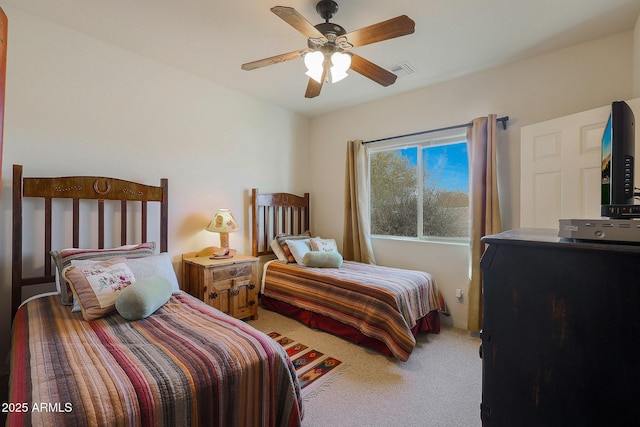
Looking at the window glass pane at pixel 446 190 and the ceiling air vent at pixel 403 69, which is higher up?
the ceiling air vent at pixel 403 69

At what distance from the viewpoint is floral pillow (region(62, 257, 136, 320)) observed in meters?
1.70

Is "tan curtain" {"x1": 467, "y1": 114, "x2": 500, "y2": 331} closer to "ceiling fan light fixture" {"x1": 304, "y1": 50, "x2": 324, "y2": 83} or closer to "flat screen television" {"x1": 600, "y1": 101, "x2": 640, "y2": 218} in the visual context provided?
"ceiling fan light fixture" {"x1": 304, "y1": 50, "x2": 324, "y2": 83}

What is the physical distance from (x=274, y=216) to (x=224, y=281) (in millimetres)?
1266

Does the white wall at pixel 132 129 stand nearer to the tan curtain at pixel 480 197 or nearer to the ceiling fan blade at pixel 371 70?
the ceiling fan blade at pixel 371 70

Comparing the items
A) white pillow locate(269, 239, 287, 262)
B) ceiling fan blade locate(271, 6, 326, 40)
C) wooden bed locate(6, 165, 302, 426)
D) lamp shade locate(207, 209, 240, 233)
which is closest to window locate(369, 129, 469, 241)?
white pillow locate(269, 239, 287, 262)

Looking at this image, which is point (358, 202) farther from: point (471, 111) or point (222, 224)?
point (222, 224)

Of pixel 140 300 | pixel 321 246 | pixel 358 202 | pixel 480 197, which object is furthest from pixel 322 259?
pixel 140 300

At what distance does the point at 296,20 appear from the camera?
1.67m

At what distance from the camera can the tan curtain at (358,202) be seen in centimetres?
370

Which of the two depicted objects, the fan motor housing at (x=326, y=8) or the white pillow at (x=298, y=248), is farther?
the white pillow at (x=298, y=248)

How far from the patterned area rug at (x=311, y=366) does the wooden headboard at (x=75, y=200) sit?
1543mm

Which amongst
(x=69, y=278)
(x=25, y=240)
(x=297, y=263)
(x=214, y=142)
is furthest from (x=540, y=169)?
(x=25, y=240)

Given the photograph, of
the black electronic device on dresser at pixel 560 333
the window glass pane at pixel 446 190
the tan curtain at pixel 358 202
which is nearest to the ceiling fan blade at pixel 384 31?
the black electronic device on dresser at pixel 560 333

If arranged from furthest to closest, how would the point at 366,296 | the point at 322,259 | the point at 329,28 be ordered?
1. the point at 322,259
2. the point at 366,296
3. the point at 329,28
